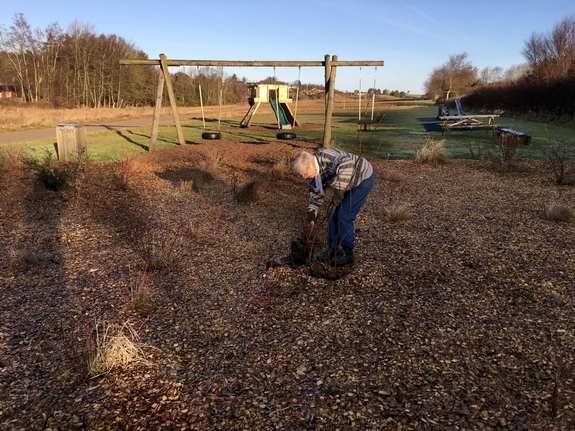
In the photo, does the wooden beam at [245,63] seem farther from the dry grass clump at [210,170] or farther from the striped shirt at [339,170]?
the striped shirt at [339,170]

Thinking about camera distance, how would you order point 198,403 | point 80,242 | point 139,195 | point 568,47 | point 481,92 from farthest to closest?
1. point 481,92
2. point 568,47
3. point 139,195
4. point 80,242
5. point 198,403

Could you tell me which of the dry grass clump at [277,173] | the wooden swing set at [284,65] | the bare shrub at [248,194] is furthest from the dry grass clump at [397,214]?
the wooden swing set at [284,65]

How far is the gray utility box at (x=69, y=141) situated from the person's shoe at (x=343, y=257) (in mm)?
7693

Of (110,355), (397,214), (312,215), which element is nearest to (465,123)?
(397,214)

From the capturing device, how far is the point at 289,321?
3104 millimetres

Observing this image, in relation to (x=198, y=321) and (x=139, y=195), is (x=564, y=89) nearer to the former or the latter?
(x=139, y=195)

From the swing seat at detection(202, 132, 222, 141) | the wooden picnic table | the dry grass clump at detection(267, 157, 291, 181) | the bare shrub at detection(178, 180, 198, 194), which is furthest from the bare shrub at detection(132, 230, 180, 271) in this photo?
the wooden picnic table

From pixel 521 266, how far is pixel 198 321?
3.13 metres

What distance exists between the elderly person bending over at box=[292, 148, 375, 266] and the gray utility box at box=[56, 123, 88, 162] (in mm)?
7633

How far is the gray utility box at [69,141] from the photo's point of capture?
9320mm

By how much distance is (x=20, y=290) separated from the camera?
3674 millimetres

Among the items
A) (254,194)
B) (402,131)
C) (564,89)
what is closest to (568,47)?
(564,89)

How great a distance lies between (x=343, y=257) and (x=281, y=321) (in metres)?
1.14

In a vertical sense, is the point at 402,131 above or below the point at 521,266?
above
